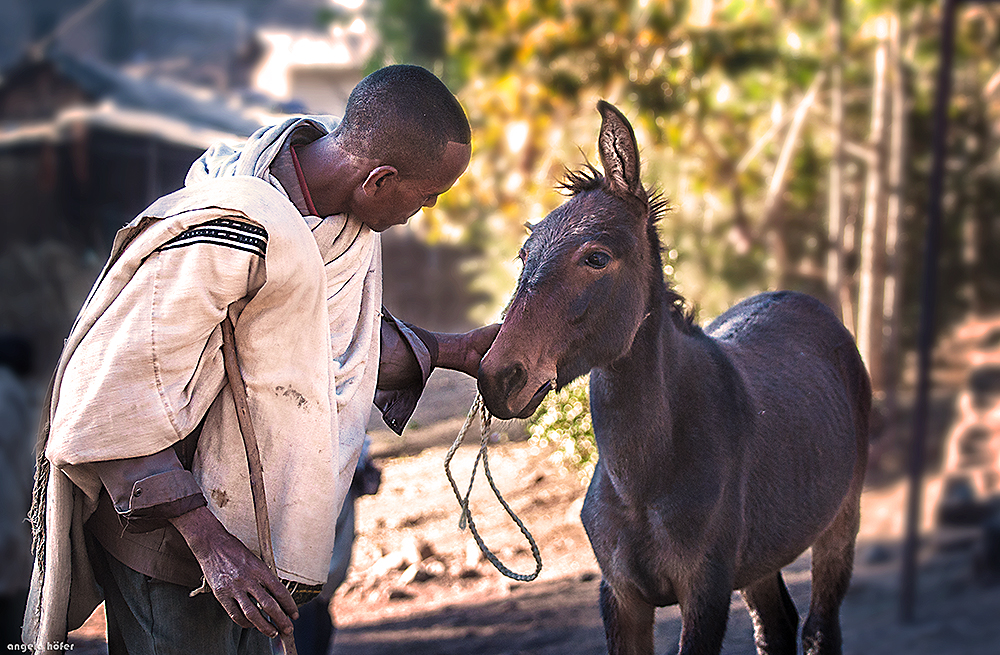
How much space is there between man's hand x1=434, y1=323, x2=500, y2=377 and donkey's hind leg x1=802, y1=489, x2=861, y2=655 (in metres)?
1.64

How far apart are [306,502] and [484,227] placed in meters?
6.90

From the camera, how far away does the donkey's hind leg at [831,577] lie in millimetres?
3633

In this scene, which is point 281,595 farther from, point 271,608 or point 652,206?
point 652,206

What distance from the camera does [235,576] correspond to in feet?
6.90

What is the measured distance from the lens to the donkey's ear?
2564 mm

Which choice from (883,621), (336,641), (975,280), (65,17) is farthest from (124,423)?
(65,17)

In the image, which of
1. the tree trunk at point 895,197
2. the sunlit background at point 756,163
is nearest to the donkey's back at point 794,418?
the sunlit background at point 756,163

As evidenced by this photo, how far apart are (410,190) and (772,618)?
2.30 meters

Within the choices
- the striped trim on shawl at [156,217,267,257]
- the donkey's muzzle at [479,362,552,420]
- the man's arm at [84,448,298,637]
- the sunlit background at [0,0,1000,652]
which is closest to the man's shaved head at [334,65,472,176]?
the striped trim on shawl at [156,217,267,257]

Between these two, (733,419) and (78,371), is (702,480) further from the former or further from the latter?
(78,371)

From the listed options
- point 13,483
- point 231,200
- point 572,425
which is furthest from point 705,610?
point 572,425

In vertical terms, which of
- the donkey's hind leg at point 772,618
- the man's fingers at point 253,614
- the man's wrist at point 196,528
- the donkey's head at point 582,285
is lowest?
the donkey's hind leg at point 772,618

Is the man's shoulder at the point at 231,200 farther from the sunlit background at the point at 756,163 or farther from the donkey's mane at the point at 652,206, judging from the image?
the sunlit background at the point at 756,163

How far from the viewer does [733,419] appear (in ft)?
9.52
